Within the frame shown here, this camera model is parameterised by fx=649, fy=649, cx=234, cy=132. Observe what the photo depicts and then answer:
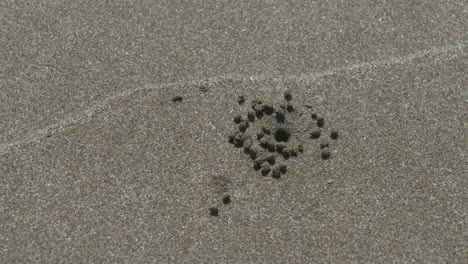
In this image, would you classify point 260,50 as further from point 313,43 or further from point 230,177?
point 230,177

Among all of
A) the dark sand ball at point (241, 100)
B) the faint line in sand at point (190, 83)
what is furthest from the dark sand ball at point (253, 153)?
the faint line in sand at point (190, 83)

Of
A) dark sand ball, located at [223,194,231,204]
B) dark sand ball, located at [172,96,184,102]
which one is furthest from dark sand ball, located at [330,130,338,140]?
dark sand ball, located at [172,96,184,102]

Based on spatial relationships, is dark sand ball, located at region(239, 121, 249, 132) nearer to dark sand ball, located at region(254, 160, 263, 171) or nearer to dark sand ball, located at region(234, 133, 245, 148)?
dark sand ball, located at region(234, 133, 245, 148)

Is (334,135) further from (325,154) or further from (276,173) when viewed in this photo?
(276,173)

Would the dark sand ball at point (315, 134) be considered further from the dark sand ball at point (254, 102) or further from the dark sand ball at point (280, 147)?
the dark sand ball at point (254, 102)

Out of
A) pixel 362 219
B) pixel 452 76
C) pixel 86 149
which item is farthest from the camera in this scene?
pixel 452 76

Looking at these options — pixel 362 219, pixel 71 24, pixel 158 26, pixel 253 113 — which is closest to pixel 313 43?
pixel 253 113
